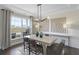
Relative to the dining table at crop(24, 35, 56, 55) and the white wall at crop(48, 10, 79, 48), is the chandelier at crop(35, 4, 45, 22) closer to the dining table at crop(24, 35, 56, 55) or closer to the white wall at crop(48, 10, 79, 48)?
the white wall at crop(48, 10, 79, 48)

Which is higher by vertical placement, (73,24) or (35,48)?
(73,24)

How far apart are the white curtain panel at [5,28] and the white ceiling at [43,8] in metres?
0.13

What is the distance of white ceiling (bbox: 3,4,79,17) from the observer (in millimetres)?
1493

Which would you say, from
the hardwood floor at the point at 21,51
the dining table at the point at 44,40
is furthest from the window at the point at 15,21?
the hardwood floor at the point at 21,51

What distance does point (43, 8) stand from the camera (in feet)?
5.07

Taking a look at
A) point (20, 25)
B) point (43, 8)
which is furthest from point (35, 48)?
point (43, 8)

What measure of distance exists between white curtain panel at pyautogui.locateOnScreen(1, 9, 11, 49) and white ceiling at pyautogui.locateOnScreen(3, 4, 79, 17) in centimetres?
13

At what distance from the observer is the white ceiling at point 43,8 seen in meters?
1.49

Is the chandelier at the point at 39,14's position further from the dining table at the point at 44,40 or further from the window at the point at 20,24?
the dining table at the point at 44,40

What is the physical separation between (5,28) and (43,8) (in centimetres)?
85

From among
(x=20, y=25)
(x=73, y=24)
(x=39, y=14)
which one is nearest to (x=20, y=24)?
(x=20, y=25)

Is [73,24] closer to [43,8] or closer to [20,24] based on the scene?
[43,8]

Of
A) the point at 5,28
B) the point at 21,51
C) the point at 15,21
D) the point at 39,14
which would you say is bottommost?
the point at 21,51

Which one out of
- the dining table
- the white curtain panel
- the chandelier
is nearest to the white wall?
the chandelier
